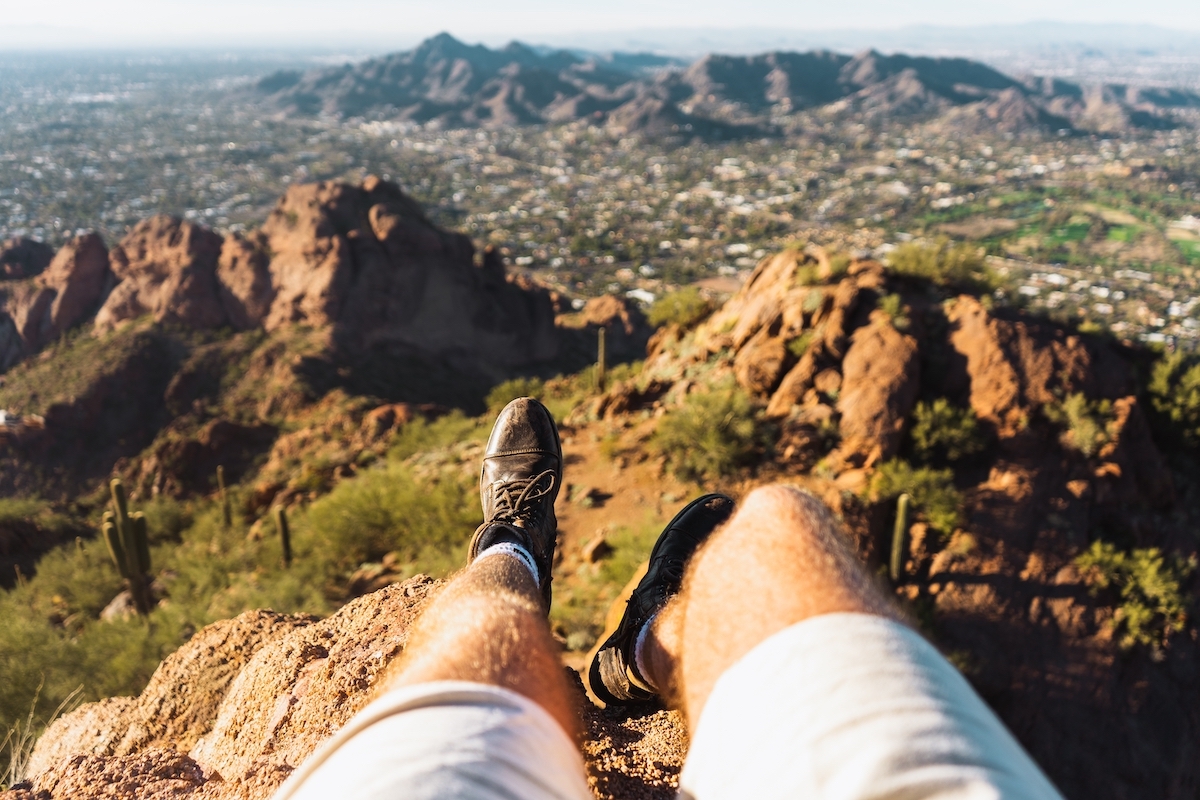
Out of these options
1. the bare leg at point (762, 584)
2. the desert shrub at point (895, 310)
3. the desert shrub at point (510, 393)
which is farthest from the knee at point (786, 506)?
the desert shrub at point (510, 393)

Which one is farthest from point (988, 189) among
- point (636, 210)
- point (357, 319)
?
point (357, 319)

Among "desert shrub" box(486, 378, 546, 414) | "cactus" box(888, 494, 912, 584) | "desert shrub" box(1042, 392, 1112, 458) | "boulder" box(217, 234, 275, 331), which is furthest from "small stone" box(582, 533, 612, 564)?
"boulder" box(217, 234, 275, 331)

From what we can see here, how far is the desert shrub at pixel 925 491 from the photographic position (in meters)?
6.74

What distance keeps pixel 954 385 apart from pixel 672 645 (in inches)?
277

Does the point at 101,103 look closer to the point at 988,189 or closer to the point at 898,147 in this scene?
the point at 898,147

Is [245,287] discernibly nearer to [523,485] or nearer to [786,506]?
[523,485]

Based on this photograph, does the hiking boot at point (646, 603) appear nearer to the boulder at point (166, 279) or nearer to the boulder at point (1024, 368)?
the boulder at point (1024, 368)

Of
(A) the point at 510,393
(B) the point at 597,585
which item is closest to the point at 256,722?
(B) the point at 597,585

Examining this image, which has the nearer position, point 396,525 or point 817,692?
point 817,692

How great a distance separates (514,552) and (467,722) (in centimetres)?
154

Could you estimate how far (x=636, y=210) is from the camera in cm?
8362

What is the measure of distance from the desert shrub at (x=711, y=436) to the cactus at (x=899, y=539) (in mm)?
1826

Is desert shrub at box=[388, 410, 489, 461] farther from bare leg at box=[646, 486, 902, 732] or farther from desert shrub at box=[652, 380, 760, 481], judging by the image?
bare leg at box=[646, 486, 902, 732]

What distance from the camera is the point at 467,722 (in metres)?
1.12
